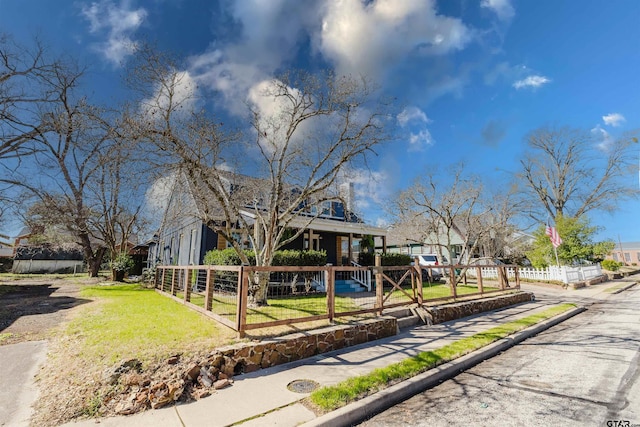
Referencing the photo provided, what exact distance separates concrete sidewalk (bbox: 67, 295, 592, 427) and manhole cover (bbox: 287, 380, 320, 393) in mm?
72

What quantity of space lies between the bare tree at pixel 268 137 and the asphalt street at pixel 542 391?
5.81 metres

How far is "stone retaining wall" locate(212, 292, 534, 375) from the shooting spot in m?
4.52

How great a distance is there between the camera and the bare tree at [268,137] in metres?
7.77

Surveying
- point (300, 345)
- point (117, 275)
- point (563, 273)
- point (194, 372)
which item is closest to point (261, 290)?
point (300, 345)

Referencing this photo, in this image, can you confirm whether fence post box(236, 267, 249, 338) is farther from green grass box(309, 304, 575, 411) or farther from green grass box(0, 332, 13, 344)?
green grass box(0, 332, 13, 344)

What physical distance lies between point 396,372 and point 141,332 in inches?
188

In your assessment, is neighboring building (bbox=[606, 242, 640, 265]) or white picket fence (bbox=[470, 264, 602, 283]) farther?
neighboring building (bbox=[606, 242, 640, 265])

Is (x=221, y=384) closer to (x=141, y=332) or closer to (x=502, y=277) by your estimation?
(x=141, y=332)

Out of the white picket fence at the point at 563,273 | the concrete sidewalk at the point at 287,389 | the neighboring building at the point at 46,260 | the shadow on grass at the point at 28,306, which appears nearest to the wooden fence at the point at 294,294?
the concrete sidewalk at the point at 287,389

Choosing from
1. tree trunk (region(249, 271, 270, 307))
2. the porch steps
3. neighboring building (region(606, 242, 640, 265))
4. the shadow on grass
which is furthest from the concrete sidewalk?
neighboring building (region(606, 242, 640, 265))

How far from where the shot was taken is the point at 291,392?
3.83 m

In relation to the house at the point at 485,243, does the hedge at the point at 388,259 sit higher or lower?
lower

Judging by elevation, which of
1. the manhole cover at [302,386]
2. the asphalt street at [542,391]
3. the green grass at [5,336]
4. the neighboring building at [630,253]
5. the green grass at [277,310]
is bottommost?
the asphalt street at [542,391]

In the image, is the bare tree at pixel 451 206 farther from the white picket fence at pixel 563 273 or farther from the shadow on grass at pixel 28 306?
the shadow on grass at pixel 28 306
